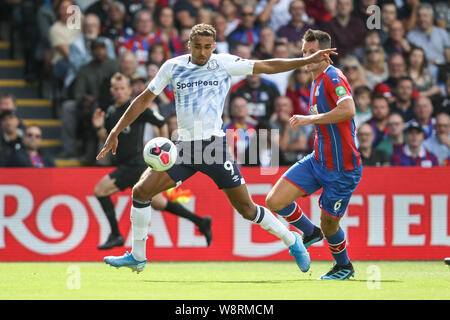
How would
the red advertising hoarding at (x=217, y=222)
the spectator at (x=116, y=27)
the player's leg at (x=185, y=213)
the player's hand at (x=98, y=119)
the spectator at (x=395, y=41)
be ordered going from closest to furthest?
1. the player's leg at (x=185, y=213)
2. the red advertising hoarding at (x=217, y=222)
3. the player's hand at (x=98, y=119)
4. the spectator at (x=116, y=27)
5. the spectator at (x=395, y=41)

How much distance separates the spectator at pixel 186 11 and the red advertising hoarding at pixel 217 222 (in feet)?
11.8

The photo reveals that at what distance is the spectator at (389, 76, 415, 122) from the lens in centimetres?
1350

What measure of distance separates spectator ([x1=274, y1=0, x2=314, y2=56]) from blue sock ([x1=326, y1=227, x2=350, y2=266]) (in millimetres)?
6289

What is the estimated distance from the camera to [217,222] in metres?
11.6

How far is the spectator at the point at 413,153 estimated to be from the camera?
12.8 metres

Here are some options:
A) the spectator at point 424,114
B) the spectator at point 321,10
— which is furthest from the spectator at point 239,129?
the spectator at point 321,10

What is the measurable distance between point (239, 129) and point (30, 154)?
307 centimetres

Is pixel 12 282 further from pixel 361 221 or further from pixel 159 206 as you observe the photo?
pixel 361 221

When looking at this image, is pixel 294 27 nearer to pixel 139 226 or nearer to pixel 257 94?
pixel 257 94

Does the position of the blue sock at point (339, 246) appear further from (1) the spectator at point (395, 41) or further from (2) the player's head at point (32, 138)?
(1) the spectator at point (395, 41)

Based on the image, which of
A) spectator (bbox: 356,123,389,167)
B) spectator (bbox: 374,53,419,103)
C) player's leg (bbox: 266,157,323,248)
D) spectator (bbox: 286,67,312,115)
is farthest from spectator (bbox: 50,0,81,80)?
player's leg (bbox: 266,157,323,248)

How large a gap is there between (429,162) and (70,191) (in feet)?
17.7

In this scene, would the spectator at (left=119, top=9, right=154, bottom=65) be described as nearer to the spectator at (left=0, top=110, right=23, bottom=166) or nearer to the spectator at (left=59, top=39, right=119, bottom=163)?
the spectator at (left=59, top=39, right=119, bottom=163)

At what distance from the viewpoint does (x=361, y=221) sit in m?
11.5
